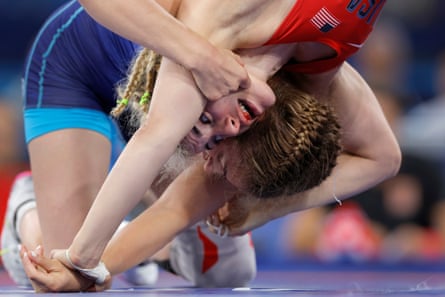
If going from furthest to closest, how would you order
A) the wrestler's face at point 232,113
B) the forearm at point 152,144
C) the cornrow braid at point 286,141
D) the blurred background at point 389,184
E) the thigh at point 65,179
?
the blurred background at point 389,184, the thigh at point 65,179, the cornrow braid at point 286,141, the wrestler's face at point 232,113, the forearm at point 152,144

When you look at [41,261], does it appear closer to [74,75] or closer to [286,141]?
[286,141]

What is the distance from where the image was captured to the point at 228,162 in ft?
8.26

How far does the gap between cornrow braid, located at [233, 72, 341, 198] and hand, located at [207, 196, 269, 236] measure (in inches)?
13.6

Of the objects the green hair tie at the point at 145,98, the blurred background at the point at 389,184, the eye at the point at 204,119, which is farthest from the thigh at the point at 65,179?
the blurred background at the point at 389,184

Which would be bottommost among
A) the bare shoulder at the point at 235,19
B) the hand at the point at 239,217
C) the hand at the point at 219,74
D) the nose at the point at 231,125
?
the hand at the point at 239,217

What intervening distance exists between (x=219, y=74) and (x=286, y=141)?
294 mm

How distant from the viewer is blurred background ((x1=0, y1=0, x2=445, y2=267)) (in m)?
5.14

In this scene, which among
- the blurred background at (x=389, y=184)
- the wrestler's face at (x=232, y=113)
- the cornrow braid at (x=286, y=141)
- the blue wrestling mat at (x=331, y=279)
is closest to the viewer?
the wrestler's face at (x=232, y=113)

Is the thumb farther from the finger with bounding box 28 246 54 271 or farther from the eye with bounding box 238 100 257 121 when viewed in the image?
the eye with bounding box 238 100 257 121

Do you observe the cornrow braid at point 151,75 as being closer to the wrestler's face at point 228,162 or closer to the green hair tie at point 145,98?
the green hair tie at point 145,98

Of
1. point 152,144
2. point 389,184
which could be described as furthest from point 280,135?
point 389,184

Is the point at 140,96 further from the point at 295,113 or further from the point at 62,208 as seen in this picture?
the point at 62,208

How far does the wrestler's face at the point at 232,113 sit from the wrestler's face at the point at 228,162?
0.29 ft

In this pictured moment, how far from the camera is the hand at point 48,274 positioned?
2395 mm
